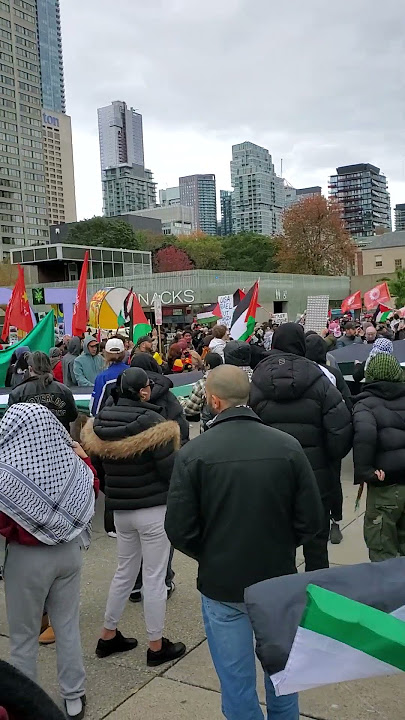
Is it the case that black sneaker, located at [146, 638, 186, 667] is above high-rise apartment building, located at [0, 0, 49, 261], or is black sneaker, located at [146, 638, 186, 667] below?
below

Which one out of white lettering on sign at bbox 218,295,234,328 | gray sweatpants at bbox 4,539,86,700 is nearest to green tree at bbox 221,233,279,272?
white lettering on sign at bbox 218,295,234,328

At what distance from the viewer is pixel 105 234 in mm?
79375

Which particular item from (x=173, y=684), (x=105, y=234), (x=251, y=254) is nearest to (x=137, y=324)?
(x=173, y=684)

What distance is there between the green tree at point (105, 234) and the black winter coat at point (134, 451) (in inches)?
2981

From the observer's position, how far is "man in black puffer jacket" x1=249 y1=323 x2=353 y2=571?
425 centimetres

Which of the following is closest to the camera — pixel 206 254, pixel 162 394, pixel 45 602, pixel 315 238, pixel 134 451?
pixel 45 602

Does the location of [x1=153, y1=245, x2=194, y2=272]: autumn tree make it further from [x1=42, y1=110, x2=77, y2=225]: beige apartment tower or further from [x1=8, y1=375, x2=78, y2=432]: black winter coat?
[x1=42, y1=110, x2=77, y2=225]: beige apartment tower

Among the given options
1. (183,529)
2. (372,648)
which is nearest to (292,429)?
(183,529)

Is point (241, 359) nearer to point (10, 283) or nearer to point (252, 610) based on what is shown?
point (252, 610)

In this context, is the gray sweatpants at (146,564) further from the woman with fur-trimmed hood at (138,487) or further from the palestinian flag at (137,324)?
the palestinian flag at (137,324)

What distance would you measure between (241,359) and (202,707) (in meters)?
3.55

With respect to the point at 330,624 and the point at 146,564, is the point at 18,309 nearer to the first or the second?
the point at 146,564

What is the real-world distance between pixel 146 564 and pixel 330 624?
2.14 meters

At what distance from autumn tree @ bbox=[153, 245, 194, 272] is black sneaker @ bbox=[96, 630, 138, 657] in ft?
240
